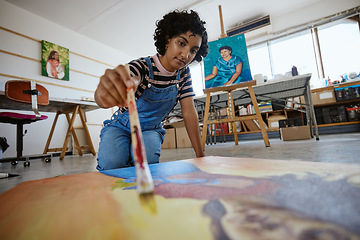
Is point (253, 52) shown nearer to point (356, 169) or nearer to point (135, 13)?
point (135, 13)

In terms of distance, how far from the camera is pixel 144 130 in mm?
1108

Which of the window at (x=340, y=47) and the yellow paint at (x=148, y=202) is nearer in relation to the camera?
the yellow paint at (x=148, y=202)

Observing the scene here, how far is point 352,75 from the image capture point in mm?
3672

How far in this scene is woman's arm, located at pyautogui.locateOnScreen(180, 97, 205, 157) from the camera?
93 cm

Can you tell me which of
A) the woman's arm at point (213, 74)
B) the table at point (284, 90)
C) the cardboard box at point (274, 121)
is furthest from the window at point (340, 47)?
the woman's arm at point (213, 74)

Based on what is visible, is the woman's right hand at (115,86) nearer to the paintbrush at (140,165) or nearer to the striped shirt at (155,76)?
the paintbrush at (140,165)

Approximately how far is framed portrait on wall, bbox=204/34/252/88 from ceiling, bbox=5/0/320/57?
6.98ft

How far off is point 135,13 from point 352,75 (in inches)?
177

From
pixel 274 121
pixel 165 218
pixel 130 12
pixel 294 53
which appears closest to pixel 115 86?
pixel 165 218

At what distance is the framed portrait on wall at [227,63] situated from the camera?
2096 millimetres

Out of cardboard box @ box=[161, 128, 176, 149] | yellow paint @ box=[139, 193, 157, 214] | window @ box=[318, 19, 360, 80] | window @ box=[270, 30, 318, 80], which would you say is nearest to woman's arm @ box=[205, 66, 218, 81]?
cardboard box @ box=[161, 128, 176, 149]

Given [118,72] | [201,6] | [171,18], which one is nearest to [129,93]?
[118,72]

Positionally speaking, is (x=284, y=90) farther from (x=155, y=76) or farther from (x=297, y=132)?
(x=155, y=76)

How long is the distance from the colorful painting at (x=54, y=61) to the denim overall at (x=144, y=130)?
3.36 meters
